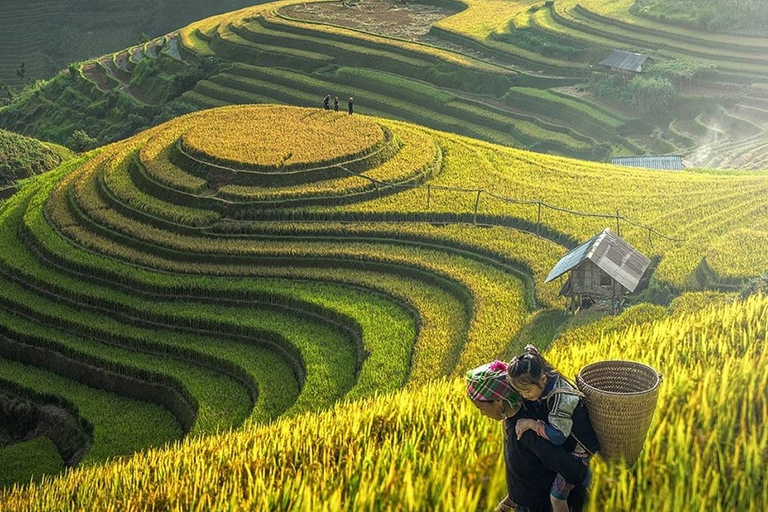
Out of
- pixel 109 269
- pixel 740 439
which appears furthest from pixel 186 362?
pixel 740 439

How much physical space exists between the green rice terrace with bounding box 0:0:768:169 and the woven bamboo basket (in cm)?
3035

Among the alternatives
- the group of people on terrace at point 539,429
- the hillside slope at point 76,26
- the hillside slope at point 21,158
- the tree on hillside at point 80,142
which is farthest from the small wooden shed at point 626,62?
the hillside slope at point 76,26

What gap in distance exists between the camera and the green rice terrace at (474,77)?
40281 millimetres

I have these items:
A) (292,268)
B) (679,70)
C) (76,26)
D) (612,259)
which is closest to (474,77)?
(679,70)

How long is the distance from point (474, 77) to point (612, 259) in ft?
101

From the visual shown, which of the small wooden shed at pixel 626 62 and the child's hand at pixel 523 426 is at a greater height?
the child's hand at pixel 523 426

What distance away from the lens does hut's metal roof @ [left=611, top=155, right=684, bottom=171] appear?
103ft

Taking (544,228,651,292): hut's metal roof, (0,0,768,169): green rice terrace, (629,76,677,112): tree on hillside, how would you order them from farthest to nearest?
(629,76,677,112): tree on hillside → (0,0,768,169): green rice terrace → (544,228,651,292): hut's metal roof

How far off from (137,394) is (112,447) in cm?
236

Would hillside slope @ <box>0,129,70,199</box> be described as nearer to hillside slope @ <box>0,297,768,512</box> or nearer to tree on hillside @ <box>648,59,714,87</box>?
hillside slope @ <box>0,297,768,512</box>

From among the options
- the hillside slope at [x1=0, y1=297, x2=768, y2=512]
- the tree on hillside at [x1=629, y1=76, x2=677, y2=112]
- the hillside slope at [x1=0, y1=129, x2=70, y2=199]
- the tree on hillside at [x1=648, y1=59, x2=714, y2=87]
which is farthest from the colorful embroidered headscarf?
the tree on hillside at [x1=648, y1=59, x2=714, y2=87]

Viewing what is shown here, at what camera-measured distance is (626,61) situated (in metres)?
42.7

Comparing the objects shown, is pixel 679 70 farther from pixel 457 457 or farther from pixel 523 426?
pixel 523 426

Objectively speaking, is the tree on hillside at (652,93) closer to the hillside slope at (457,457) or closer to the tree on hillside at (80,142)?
the tree on hillside at (80,142)
